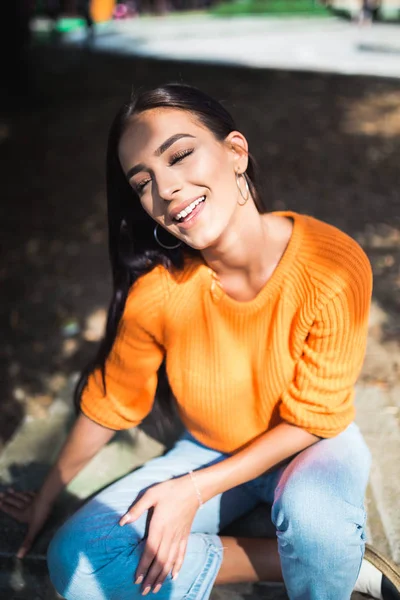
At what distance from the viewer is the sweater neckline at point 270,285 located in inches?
80.7

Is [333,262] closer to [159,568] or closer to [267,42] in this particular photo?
[159,568]

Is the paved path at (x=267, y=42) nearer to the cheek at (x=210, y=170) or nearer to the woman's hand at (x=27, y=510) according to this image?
the cheek at (x=210, y=170)

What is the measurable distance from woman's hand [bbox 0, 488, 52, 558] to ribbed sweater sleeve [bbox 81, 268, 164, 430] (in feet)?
1.49

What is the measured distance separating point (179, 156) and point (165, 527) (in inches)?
45.2

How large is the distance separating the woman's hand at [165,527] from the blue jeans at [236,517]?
51mm

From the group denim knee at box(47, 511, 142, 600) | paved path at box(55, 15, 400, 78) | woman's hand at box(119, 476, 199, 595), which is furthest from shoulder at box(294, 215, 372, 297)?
paved path at box(55, 15, 400, 78)

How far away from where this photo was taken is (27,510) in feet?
8.24

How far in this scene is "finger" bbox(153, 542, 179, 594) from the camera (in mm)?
1949

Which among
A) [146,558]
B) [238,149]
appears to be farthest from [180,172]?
[146,558]

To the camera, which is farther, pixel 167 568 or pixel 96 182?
pixel 96 182

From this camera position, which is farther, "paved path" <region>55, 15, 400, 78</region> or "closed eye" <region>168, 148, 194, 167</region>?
"paved path" <region>55, 15, 400, 78</region>

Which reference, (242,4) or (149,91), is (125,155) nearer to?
(149,91)

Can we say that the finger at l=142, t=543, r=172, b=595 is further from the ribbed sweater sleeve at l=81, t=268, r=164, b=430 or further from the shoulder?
the shoulder

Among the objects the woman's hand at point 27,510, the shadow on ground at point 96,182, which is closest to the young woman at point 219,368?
the woman's hand at point 27,510
